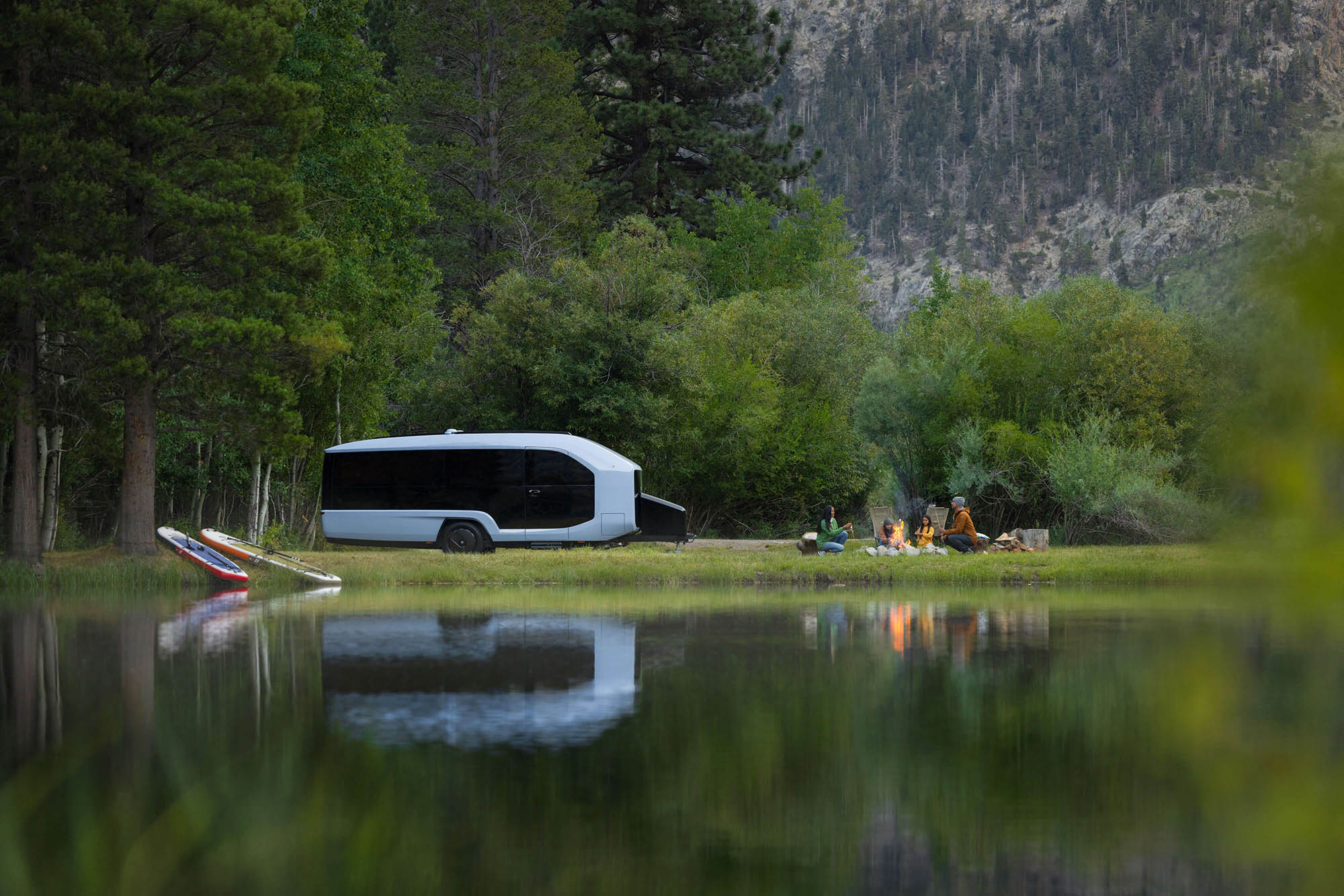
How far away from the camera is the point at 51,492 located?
25250 millimetres

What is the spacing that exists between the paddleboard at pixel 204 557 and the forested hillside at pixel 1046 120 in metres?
137

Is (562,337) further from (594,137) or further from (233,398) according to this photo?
(594,137)

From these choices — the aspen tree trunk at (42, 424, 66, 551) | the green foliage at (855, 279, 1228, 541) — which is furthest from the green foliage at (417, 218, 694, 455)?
the aspen tree trunk at (42, 424, 66, 551)

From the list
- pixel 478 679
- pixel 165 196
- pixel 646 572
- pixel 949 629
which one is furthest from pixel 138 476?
pixel 949 629

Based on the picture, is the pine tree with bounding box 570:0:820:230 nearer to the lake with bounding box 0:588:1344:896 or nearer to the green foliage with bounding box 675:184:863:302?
the green foliage with bounding box 675:184:863:302

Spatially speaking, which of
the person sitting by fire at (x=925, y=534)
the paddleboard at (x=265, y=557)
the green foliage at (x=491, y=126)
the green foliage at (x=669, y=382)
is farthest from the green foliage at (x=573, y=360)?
the green foliage at (x=491, y=126)

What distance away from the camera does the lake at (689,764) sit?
3246 millimetres

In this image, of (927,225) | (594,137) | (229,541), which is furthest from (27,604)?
(927,225)

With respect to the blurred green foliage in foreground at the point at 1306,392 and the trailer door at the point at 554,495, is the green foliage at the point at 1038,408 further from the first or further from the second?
the blurred green foliage in foreground at the point at 1306,392

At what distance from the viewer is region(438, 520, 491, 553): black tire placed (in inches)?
1141

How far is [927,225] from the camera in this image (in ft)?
562

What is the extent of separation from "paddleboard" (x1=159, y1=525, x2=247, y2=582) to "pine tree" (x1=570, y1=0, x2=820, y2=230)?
38.4 metres

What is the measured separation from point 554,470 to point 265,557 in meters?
7.41

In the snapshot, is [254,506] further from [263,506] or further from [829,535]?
[829,535]
